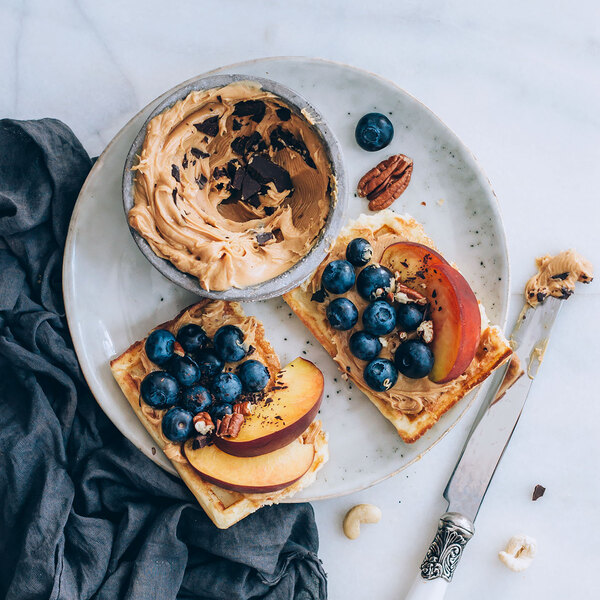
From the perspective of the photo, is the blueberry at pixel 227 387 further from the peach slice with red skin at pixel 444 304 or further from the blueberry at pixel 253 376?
the peach slice with red skin at pixel 444 304

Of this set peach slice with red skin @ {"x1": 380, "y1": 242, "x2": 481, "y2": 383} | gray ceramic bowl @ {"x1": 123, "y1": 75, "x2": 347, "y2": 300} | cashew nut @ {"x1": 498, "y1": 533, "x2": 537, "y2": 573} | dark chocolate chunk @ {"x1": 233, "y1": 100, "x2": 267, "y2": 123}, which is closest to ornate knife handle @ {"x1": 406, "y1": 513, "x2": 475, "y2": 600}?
cashew nut @ {"x1": 498, "y1": 533, "x2": 537, "y2": 573}

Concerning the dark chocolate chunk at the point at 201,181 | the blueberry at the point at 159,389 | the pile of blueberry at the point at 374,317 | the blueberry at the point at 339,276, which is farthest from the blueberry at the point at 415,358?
the dark chocolate chunk at the point at 201,181

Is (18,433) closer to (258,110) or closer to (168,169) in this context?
(168,169)

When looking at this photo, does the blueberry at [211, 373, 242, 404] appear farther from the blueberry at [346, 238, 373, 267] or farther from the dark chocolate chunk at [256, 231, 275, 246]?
the blueberry at [346, 238, 373, 267]

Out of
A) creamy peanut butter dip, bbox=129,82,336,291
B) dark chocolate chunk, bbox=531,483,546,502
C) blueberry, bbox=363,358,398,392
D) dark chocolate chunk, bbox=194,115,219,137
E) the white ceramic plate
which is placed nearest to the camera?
creamy peanut butter dip, bbox=129,82,336,291

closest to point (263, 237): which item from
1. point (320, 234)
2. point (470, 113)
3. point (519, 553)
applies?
point (320, 234)

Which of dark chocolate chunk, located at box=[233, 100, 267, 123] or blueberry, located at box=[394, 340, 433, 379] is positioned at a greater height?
dark chocolate chunk, located at box=[233, 100, 267, 123]

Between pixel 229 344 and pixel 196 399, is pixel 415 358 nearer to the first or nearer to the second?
pixel 229 344

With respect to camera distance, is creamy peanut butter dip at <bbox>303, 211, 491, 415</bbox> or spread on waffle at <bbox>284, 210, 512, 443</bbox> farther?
creamy peanut butter dip at <bbox>303, 211, 491, 415</bbox>
